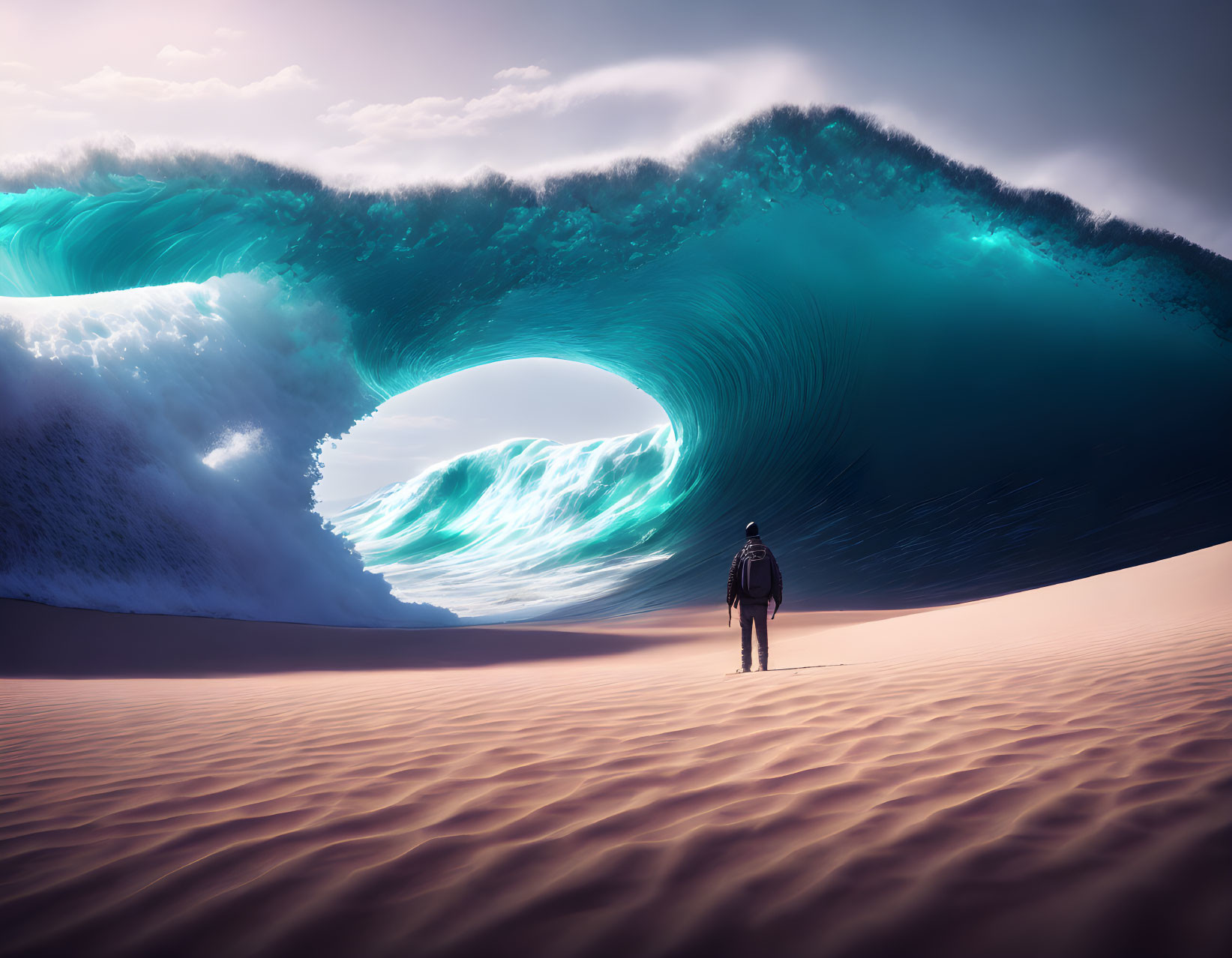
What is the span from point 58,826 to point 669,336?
1295 cm

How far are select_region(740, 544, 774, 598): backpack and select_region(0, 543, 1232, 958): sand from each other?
4.26 ft

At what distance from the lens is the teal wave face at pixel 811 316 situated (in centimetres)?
972

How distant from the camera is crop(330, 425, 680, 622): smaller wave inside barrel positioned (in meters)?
13.2

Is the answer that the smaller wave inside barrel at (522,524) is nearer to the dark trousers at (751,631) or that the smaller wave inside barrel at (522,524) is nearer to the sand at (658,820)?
the dark trousers at (751,631)

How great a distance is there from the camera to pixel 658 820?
1.75 metres

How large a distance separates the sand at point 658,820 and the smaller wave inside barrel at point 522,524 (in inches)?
329

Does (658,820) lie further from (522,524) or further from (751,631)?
(522,524)

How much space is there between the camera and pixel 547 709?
3.24 metres

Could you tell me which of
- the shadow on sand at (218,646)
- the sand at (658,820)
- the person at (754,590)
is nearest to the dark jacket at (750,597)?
the person at (754,590)

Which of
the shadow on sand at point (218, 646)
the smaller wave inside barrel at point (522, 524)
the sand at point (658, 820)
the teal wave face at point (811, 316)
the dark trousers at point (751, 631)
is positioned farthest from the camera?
the smaller wave inside barrel at point (522, 524)

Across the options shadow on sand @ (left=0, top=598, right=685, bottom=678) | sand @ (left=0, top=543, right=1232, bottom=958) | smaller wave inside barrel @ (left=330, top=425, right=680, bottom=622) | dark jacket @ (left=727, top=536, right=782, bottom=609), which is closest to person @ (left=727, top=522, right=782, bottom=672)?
dark jacket @ (left=727, top=536, right=782, bottom=609)

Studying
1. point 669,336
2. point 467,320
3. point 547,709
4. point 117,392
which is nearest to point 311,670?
point 547,709

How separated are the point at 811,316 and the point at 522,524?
33.4ft

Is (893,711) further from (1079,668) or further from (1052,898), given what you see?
(1052,898)
